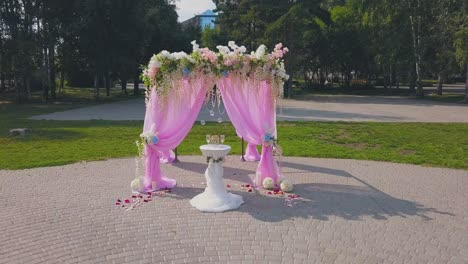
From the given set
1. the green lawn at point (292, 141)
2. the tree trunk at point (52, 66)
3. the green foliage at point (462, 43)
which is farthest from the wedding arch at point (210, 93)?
the tree trunk at point (52, 66)

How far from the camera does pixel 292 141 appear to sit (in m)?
13.7

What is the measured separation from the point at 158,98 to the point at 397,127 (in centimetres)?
1195

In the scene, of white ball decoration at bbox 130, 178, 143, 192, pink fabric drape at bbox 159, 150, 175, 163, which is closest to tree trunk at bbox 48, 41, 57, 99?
pink fabric drape at bbox 159, 150, 175, 163

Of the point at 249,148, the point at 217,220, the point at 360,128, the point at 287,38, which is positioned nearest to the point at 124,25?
the point at 287,38

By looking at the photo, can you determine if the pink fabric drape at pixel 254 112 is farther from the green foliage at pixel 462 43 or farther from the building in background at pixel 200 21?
the building in background at pixel 200 21

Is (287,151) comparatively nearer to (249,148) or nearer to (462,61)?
(249,148)

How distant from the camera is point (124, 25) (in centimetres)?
2933

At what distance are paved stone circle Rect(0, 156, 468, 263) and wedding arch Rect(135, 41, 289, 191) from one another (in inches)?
35.8

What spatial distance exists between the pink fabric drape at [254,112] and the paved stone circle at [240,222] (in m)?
0.63

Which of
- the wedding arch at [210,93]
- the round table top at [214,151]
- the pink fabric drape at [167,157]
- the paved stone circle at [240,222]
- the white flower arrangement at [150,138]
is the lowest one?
the paved stone circle at [240,222]

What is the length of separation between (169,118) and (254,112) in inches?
67.8

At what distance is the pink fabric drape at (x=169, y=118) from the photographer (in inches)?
321

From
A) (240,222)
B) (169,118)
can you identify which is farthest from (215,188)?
(169,118)

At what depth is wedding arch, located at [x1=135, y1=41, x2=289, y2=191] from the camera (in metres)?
7.86
